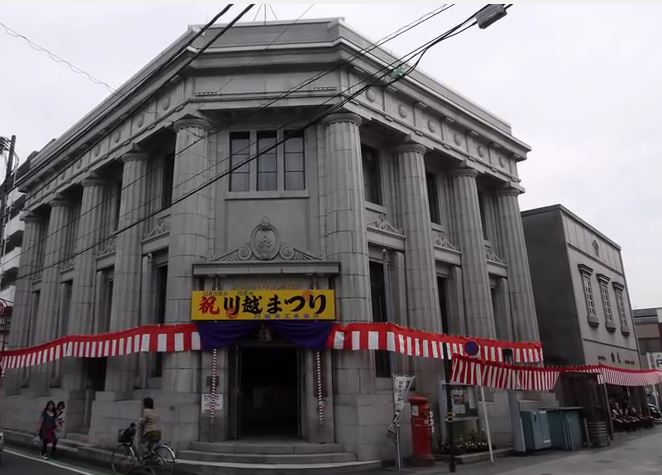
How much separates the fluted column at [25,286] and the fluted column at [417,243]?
66.4 ft

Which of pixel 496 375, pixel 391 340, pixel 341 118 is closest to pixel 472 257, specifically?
pixel 496 375

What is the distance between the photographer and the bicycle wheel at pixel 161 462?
11461 millimetres

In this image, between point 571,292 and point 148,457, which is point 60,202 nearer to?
point 148,457

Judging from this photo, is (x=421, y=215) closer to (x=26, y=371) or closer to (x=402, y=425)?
(x=402, y=425)

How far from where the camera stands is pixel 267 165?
17.3m

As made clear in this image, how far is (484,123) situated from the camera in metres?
22.7

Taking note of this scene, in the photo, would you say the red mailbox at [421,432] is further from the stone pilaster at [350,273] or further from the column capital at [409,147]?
the column capital at [409,147]

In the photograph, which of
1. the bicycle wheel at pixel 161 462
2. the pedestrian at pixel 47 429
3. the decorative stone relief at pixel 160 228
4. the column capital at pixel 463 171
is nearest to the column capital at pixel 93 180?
the decorative stone relief at pixel 160 228

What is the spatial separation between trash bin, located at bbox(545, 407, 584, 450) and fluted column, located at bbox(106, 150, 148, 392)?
47.4 ft

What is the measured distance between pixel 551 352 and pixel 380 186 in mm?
14642

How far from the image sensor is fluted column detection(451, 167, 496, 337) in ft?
66.0

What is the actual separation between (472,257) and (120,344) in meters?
13.7

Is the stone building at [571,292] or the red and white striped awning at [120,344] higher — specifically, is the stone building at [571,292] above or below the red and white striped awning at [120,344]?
above

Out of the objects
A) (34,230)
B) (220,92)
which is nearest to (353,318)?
(220,92)
